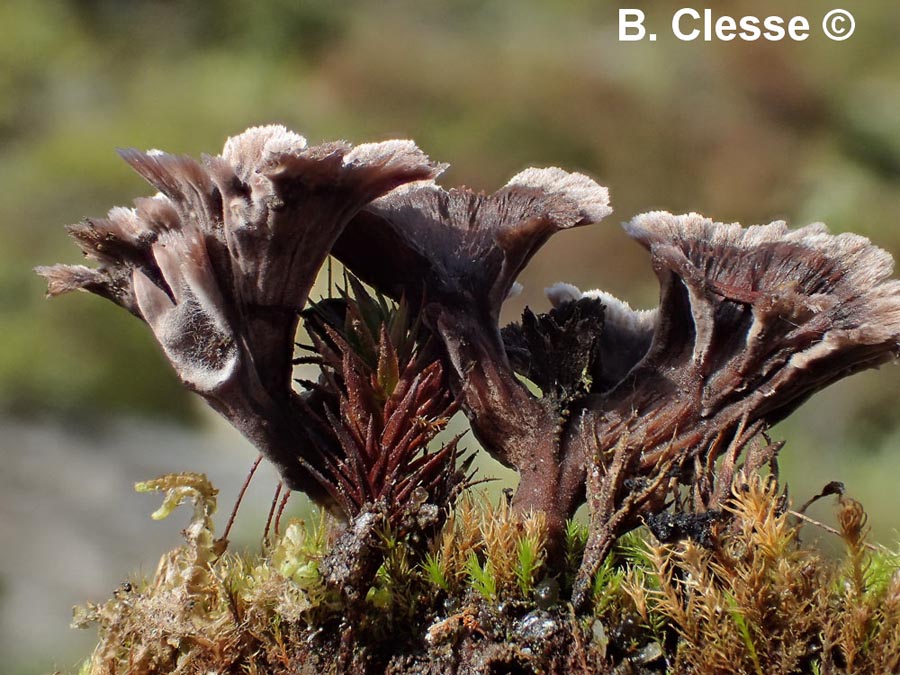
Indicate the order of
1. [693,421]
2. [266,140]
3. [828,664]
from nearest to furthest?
[828,664] → [266,140] → [693,421]

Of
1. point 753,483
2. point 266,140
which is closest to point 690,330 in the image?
point 753,483

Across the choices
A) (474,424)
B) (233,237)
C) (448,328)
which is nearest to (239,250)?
(233,237)

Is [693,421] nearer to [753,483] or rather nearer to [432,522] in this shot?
[753,483]

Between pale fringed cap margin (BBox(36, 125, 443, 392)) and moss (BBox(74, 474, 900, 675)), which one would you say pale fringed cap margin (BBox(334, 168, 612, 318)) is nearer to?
pale fringed cap margin (BBox(36, 125, 443, 392))

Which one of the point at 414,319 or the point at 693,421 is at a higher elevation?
the point at 414,319

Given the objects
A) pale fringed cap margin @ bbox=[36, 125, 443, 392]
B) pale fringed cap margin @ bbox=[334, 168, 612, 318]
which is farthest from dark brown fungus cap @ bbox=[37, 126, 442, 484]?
pale fringed cap margin @ bbox=[334, 168, 612, 318]

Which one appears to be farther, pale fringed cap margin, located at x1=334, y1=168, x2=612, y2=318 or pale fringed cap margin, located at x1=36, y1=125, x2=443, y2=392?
pale fringed cap margin, located at x1=334, y1=168, x2=612, y2=318
